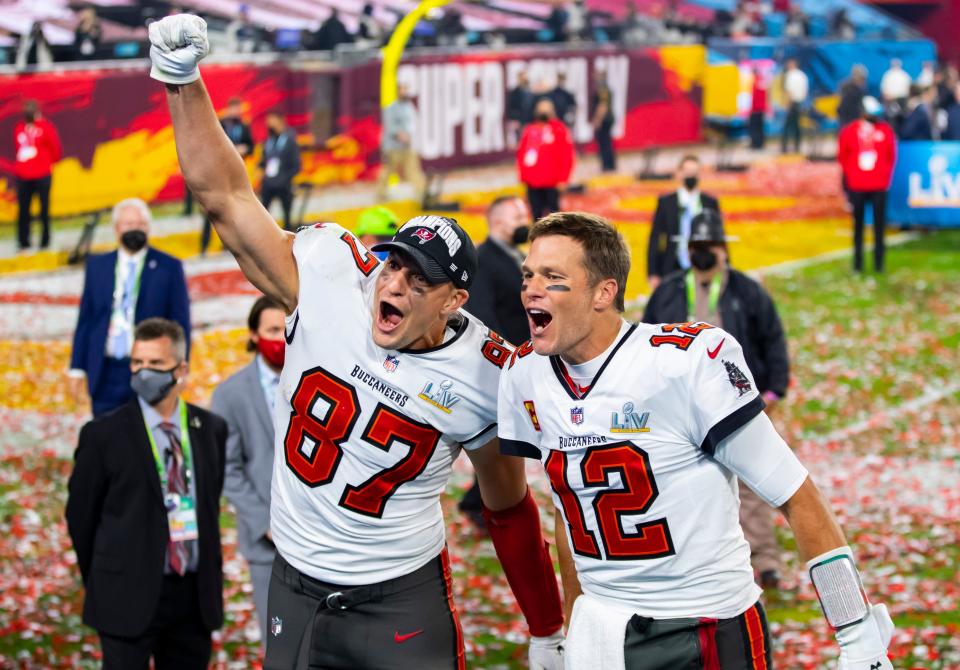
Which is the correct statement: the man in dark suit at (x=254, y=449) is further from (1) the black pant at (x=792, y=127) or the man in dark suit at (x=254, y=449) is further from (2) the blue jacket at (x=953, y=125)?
(1) the black pant at (x=792, y=127)

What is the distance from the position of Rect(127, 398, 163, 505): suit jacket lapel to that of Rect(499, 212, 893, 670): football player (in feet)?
7.72

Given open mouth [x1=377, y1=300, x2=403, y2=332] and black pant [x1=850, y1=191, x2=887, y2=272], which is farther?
black pant [x1=850, y1=191, x2=887, y2=272]

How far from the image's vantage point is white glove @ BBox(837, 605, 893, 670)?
4.14m

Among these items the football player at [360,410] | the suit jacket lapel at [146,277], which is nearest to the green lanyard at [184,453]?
the football player at [360,410]

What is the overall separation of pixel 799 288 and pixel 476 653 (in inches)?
469

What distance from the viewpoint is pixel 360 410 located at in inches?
181

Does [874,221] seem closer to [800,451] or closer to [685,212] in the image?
[685,212]

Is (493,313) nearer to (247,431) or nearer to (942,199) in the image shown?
(247,431)

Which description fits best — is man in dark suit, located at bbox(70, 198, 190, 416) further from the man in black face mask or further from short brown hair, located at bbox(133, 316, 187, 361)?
the man in black face mask

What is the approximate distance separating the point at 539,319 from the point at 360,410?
67 cm

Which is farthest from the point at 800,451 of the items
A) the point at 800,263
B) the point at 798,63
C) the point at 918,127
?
the point at 798,63

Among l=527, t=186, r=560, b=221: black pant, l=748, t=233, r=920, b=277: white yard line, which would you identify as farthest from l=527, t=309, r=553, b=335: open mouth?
l=527, t=186, r=560, b=221: black pant

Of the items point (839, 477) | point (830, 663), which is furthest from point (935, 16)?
point (830, 663)

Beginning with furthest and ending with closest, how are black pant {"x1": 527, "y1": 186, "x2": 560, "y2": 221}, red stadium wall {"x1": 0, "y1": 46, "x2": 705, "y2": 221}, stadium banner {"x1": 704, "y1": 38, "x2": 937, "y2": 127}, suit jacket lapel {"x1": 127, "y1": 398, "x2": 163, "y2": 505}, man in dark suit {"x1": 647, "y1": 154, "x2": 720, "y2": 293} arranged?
stadium banner {"x1": 704, "y1": 38, "x2": 937, "y2": 127}
red stadium wall {"x1": 0, "y1": 46, "x2": 705, "y2": 221}
black pant {"x1": 527, "y1": 186, "x2": 560, "y2": 221}
man in dark suit {"x1": 647, "y1": 154, "x2": 720, "y2": 293}
suit jacket lapel {"x1": 127, "y1": 398, "x2": 163, "y2": 505}
